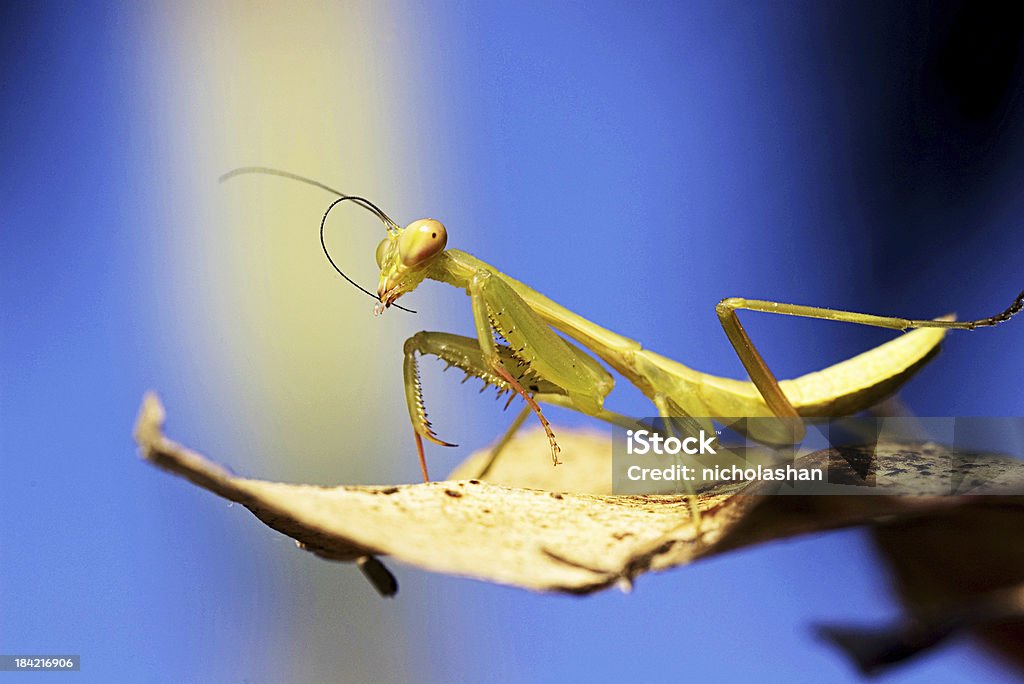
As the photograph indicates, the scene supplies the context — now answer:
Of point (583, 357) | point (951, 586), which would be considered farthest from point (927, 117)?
point (951, 586)

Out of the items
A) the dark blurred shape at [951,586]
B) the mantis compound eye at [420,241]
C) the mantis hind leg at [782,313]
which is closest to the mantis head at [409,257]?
the mantis compound eye at [420,241]

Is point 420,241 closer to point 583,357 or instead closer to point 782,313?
point 583,357

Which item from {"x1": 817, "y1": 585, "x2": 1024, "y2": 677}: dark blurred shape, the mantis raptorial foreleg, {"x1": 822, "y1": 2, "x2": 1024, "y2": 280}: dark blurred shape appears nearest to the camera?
{"x1": 817, "y1": 585, "x2": 1024, "y2": 677}: dark blurred shape

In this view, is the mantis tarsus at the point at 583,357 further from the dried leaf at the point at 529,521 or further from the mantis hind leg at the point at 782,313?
the dried leaf at the point at 529,521

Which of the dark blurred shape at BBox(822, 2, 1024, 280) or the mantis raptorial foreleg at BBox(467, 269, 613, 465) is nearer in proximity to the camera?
the mantis raptorial foreleg at BBox(467, 269, 613, 465)

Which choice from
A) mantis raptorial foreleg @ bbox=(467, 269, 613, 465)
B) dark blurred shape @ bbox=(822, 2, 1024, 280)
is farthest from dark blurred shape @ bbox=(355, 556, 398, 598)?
dark blurred shape @ bbox=(822, 2, 1024, 280)

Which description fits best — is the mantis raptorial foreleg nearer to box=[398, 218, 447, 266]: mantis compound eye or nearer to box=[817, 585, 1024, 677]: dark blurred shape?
box=[398, 218, 447, 266]: mantis compound eye

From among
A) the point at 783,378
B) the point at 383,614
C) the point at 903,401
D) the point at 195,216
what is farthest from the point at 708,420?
the point at 195,216

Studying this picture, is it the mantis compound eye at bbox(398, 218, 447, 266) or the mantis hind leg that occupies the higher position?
the mantis compound eye at bbox(398, 218, 447, 266)

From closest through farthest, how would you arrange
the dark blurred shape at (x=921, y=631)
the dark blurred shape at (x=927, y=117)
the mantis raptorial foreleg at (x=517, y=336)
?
the dark blurred shape at (x=921, y=631) < the mantis raptorial foreleg at (x=517, y=336) < the dark blurred shape at (x=927, y=117)

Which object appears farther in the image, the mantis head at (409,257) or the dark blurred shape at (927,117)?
the dark blurred shape at (927,117)
